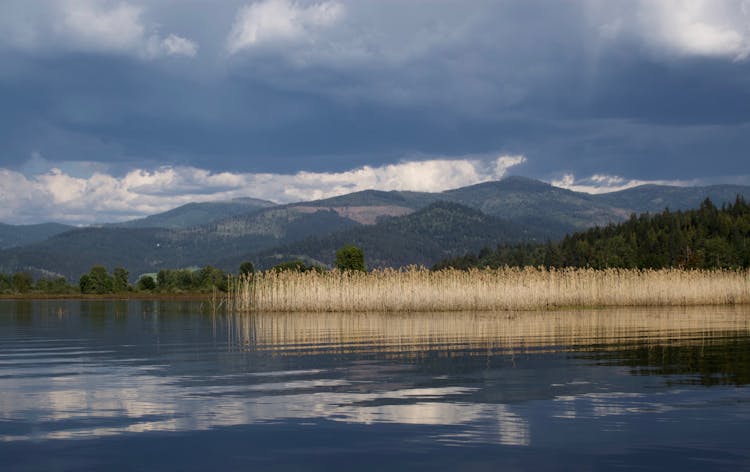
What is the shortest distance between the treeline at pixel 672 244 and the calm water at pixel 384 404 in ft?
287

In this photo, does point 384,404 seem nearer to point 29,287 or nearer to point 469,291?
point 469,291

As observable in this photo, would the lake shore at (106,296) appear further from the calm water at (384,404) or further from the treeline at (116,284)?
the calm water at (384,404)

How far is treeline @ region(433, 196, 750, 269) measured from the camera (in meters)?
120

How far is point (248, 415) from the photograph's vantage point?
57.6ft

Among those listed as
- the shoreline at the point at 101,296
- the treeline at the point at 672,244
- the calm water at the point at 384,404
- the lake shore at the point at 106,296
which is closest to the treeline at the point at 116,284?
the lake shore at the point at 106,296

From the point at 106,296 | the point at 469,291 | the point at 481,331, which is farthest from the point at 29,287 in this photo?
the point at 481,331

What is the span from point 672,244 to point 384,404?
122 metres

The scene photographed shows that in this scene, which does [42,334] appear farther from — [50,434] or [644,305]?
[644,305]

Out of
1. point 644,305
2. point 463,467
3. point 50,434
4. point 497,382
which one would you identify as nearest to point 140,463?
point 50,434

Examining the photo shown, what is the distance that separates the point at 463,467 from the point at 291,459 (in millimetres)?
2843

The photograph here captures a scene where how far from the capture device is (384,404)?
1867 cm

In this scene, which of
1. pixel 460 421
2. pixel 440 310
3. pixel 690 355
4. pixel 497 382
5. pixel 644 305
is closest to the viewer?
pixel 460 421

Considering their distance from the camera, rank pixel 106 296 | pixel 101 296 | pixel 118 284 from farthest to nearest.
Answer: pixel 118 284
pixel 106 296
pixel 101 296

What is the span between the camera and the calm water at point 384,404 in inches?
547
